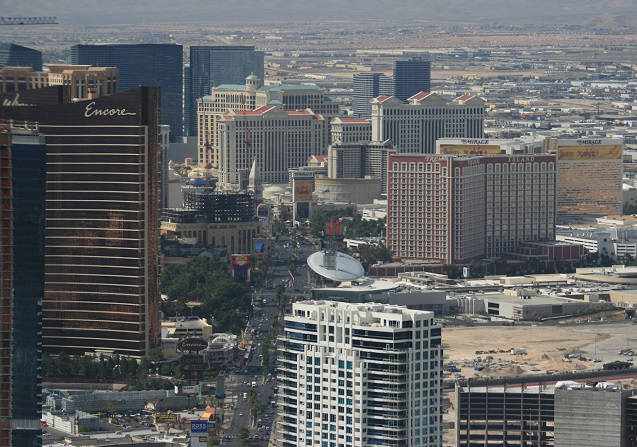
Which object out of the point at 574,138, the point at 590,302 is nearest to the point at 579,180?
the point at 574,138

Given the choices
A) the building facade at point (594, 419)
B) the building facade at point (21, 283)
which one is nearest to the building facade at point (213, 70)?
the building facade at point (594, 419)

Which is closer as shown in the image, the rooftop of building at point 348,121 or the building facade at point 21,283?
the building facade at point 21,283

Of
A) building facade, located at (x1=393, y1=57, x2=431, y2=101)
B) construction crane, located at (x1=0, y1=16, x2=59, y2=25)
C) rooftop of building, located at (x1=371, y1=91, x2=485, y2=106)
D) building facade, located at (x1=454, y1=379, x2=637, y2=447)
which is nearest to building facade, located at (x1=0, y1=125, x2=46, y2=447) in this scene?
building facade, located at (x1=454, y1=379, x2=637, y2=447)

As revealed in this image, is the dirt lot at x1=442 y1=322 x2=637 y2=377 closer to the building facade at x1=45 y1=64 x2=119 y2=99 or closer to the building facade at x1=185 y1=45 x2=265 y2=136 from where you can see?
the building facade at x1=45 y1=64 x2=119 y2=99

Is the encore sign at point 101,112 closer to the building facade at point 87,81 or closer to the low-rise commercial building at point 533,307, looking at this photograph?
the building facade at point 87,81

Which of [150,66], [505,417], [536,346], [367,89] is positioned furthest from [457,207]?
[367,89]

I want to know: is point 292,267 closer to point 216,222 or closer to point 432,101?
point 216,222
